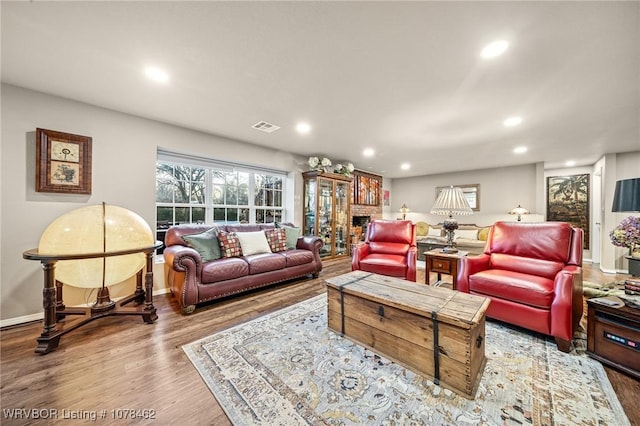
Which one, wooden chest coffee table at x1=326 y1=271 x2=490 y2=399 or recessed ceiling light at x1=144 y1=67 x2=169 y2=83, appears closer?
wooden chest coffee table at x1=326 y1=271 x2=490 y2=399

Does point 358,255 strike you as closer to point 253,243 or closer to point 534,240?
point 253,243

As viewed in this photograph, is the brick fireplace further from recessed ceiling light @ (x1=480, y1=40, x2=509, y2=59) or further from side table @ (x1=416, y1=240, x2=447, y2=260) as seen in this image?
recessed ceiling light @ (x1=480, y1=40, x2=509, y2=59)

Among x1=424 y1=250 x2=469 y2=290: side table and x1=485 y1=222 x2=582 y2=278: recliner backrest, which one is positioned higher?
x1=485 y1=222 x2=582 y2=278: recliner backrest

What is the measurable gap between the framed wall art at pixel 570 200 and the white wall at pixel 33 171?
809 cm

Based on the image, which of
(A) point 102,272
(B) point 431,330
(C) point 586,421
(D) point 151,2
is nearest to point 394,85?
(D) point 151,2

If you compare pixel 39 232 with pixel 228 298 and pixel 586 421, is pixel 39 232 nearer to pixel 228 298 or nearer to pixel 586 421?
pixel 228 298

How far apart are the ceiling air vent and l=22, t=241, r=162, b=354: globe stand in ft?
6.33

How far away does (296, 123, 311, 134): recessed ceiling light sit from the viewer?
3.27 m

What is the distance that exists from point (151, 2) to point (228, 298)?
2.81 metres

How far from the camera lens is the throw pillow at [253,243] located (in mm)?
3327

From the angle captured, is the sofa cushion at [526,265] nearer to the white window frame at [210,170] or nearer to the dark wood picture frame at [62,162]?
the white window frame at [210,170]

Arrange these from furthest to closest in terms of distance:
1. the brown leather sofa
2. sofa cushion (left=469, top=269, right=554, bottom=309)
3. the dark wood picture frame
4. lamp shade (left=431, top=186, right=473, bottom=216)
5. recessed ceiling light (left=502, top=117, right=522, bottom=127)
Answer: recessed ceiling light (left=502, top=117, right=522, bottom=127), lamp shade (left=431, top=186, right=473, bottom=216), the brown leather sofa, the dark wood picture frame, sofa cushion (left=469, top=269, right=554, bottom=309)

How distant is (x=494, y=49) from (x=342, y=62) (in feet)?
3.59

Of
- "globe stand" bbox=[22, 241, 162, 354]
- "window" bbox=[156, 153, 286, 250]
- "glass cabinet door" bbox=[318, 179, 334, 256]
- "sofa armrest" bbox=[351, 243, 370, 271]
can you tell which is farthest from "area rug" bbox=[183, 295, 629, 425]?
"glass cabinet door" bbox=[318, 179, 334, 256]
